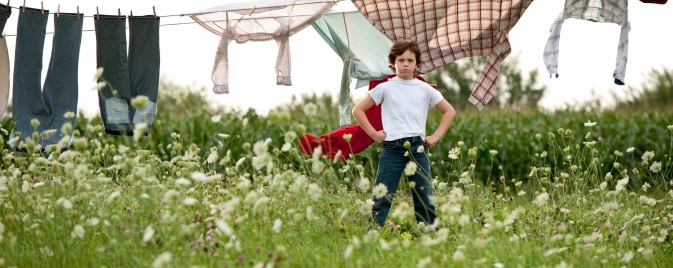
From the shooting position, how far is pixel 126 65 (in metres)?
5.72

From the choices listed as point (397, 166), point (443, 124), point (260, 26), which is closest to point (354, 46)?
point (260, 26)

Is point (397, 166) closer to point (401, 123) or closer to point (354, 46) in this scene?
point (401, 123)

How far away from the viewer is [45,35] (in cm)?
566

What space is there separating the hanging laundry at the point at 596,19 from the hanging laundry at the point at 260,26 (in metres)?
1.76

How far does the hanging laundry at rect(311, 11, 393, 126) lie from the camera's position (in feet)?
19.9

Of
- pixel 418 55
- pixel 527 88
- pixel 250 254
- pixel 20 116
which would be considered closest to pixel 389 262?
pixel 250 254

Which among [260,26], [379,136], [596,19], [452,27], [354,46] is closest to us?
[379,136]

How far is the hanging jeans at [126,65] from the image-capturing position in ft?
18.6

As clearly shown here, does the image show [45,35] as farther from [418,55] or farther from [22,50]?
[418,55]

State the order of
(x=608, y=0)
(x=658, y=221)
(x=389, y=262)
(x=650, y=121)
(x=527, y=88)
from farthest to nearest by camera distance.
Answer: (x=527, y=88) → (x=650, y=121) → (x=608, y=0) → (x=658, y=221) → (x=389, y=262)

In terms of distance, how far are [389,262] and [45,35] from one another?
340 centimetres

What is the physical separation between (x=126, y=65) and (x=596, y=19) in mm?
3515

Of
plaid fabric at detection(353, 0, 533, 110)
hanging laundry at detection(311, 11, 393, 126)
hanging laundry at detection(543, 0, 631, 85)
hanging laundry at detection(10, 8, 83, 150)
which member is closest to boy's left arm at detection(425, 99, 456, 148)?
plaid fabric at detection(353, 0, 533, 110)

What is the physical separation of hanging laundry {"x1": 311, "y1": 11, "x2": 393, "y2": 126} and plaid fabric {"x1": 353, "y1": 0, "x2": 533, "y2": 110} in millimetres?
551
